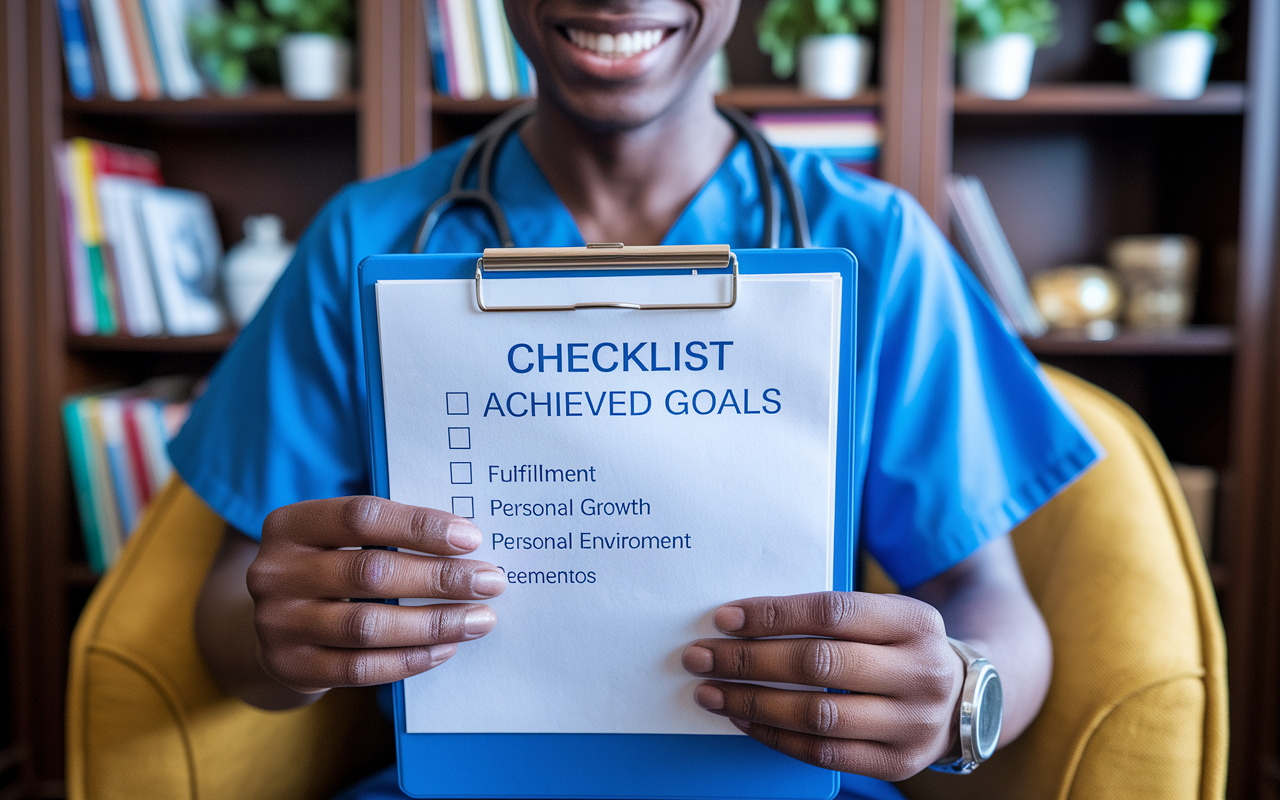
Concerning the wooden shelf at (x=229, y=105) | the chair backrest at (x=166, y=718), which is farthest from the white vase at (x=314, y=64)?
the chair backrest at (x=166, y=718)

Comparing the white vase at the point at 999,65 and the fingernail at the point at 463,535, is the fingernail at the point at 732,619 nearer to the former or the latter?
the fingernail at the point at 463,535

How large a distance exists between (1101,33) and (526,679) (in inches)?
66.3

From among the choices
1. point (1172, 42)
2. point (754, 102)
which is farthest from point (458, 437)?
point (1172, 42)

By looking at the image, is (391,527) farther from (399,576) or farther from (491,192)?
(491,192)

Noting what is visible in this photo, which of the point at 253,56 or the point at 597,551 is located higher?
the point at 253,56

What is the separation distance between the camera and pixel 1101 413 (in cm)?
98

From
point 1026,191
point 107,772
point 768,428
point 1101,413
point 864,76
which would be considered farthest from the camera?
point 1026,191

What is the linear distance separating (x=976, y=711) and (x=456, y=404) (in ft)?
1.28

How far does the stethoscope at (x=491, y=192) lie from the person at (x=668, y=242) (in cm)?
2

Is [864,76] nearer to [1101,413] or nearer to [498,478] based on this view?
[1101,413]

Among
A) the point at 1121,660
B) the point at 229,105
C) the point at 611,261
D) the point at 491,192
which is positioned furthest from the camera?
the point at 229,105

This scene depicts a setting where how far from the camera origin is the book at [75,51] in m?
1.52

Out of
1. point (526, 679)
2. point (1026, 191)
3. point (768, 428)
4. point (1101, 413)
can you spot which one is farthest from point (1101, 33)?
point (526, 679)

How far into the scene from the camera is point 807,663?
0.51 metres
